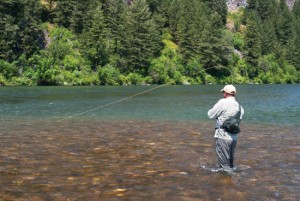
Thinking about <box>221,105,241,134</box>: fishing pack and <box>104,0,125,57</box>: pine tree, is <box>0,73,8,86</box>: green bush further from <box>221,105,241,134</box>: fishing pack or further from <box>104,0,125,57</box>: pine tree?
<box>221,105,241,134</box>: fishing pack

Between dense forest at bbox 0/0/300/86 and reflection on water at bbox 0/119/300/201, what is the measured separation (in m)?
61.9

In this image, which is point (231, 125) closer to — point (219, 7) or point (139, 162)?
point (139, 162)

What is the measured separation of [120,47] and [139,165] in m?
82.5

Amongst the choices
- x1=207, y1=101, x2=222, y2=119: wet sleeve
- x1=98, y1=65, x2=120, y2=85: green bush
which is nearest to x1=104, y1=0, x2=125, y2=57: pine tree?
x1=98, y1=65, x2=120, y2=85: green bush

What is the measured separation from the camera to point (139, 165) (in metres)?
11.5

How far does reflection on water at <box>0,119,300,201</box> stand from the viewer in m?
8.80

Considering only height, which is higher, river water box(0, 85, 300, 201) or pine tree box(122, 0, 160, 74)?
pine tree box(122, 0, 160, 74)

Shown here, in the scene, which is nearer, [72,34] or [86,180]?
[86,180]

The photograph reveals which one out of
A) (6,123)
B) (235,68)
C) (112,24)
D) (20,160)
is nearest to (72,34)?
Result: (112,24)

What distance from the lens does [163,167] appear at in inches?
444

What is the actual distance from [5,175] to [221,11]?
155m

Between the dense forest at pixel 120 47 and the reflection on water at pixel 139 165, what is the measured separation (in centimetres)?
6195

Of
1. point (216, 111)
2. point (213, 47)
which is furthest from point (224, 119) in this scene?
point (213, 47)

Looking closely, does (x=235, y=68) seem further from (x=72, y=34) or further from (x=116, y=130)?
(x=116, y=130)
